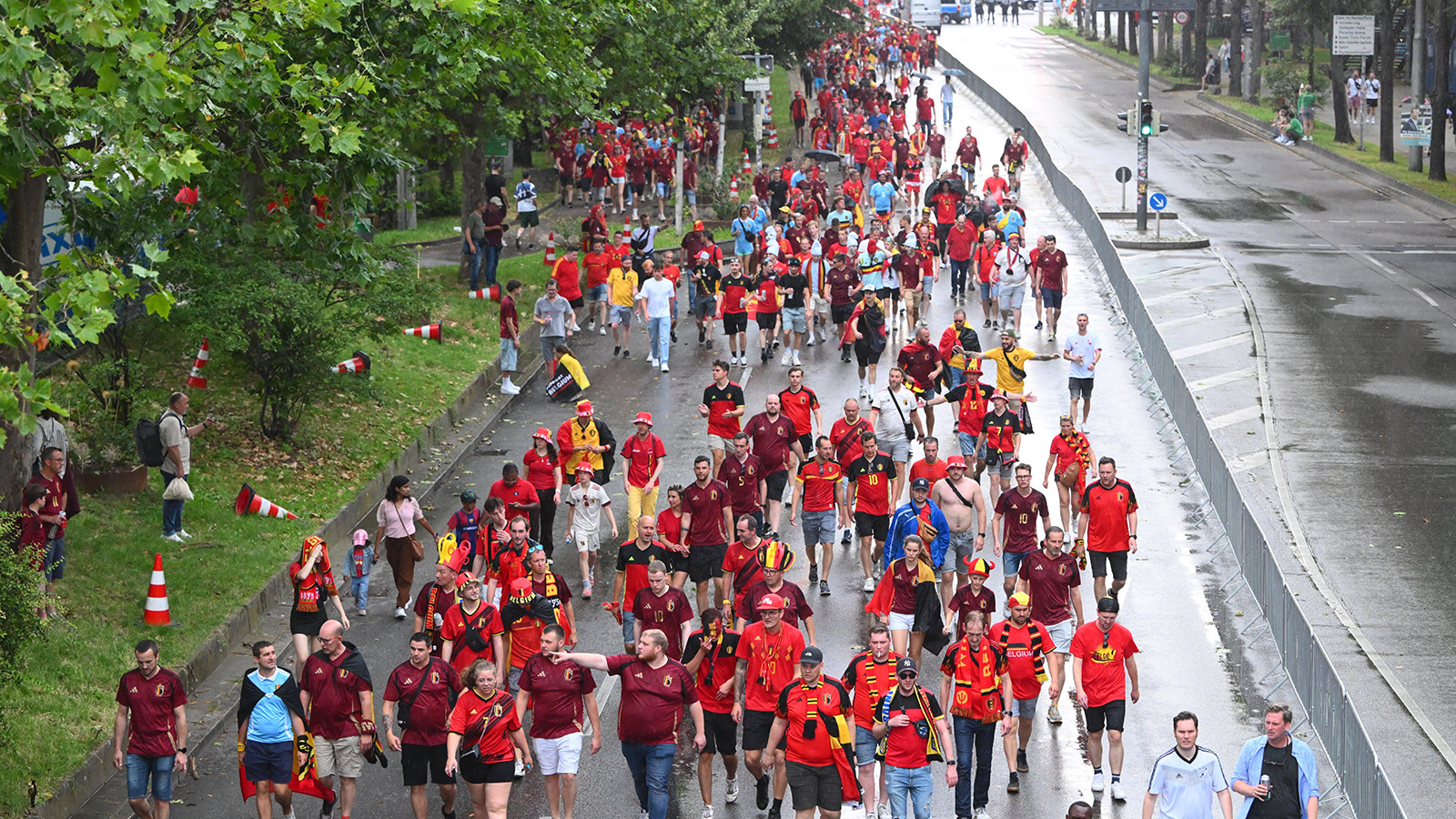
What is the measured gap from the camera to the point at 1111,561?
15.0 m

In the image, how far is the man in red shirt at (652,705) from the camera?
10.6 metres

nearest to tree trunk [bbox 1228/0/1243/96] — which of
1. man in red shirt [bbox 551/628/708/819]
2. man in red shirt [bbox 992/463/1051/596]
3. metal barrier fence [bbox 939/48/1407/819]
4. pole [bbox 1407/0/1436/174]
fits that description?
pole [bbox 1407/0/1436/174]

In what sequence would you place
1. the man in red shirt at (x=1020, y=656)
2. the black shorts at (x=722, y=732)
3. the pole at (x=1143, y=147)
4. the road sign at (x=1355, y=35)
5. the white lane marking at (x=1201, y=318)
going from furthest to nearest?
the road sign at (x=1355, y=35) < the pole at (x=1143, y=147) < the white lane marking at (x=1201, y=318) < the man in red shirt at (x=1020, y=656) < the black shorts at (x=722, y=732)

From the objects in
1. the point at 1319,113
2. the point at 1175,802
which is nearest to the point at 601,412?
the point at 1175,802

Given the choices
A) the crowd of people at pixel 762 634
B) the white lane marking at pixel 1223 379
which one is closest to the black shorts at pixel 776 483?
the crowd of people at pixel 762 634

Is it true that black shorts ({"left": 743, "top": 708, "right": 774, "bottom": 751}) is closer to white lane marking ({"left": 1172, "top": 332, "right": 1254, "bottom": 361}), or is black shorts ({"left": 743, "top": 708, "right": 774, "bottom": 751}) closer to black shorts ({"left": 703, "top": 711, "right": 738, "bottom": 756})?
black shorts ({"left": 703, "top": 711, "right": 738, "bottom": 756})

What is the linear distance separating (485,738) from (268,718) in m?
1.51

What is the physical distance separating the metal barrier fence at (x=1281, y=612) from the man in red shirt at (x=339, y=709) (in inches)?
266

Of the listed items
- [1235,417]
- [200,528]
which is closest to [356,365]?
[200,528]

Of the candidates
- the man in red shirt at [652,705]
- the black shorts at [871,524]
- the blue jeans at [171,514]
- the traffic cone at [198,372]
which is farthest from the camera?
the traffic cone at [198,372]

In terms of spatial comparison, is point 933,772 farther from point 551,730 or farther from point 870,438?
point 870,438

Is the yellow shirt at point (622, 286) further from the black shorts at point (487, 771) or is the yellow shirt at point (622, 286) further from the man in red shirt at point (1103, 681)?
the black shorts at point (487, 771)

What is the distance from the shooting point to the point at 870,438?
15.4 m

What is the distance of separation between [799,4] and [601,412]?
24229 mm
